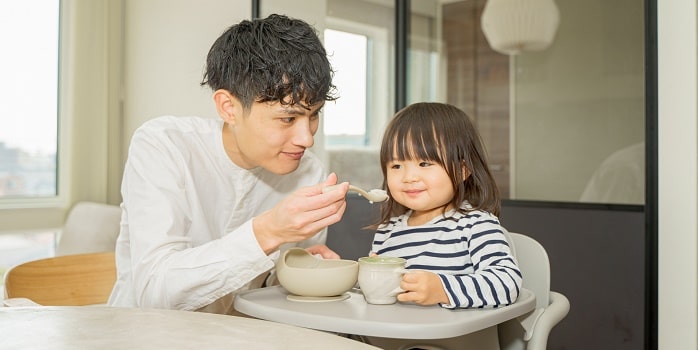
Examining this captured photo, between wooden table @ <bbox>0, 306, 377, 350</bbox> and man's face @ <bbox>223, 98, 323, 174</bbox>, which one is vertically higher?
man's face @ <bbox>223, 98, 323, 174</bbox>

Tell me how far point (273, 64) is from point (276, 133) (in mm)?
156

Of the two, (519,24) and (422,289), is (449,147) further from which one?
(519,24)

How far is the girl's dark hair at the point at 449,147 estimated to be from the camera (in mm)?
1485

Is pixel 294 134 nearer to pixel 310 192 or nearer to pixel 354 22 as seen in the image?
pixel 310 192

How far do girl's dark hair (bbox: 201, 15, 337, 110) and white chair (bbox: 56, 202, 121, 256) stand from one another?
2307 millimetres

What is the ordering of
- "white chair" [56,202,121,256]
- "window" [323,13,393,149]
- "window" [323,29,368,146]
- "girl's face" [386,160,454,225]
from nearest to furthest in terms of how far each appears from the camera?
"girl's face" [386,160,454,225]
"window" [323,13,393,149]
"window" [323,29,368,146]
"white chair" [56,202,121,256]

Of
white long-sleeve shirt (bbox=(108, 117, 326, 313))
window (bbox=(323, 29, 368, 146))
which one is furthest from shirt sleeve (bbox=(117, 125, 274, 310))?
window (bbox=(323, 29, 368, 146))

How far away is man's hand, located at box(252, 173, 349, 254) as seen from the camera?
3.99 feet

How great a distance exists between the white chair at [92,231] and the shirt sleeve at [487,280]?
2.74m

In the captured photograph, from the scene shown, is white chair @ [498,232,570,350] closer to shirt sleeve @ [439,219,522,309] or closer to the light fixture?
shirt sleeve @ [439,219,522,309]

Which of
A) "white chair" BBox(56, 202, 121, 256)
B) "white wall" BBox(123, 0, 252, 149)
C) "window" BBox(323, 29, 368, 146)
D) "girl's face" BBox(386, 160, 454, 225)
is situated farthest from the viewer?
"white wall" BBox(123, 0, 252, 149)

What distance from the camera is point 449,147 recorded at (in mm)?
1489

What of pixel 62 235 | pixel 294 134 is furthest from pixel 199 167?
pixel 62 235

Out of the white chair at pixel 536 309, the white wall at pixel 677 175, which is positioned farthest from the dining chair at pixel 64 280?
the white wall at pixel 677 175
